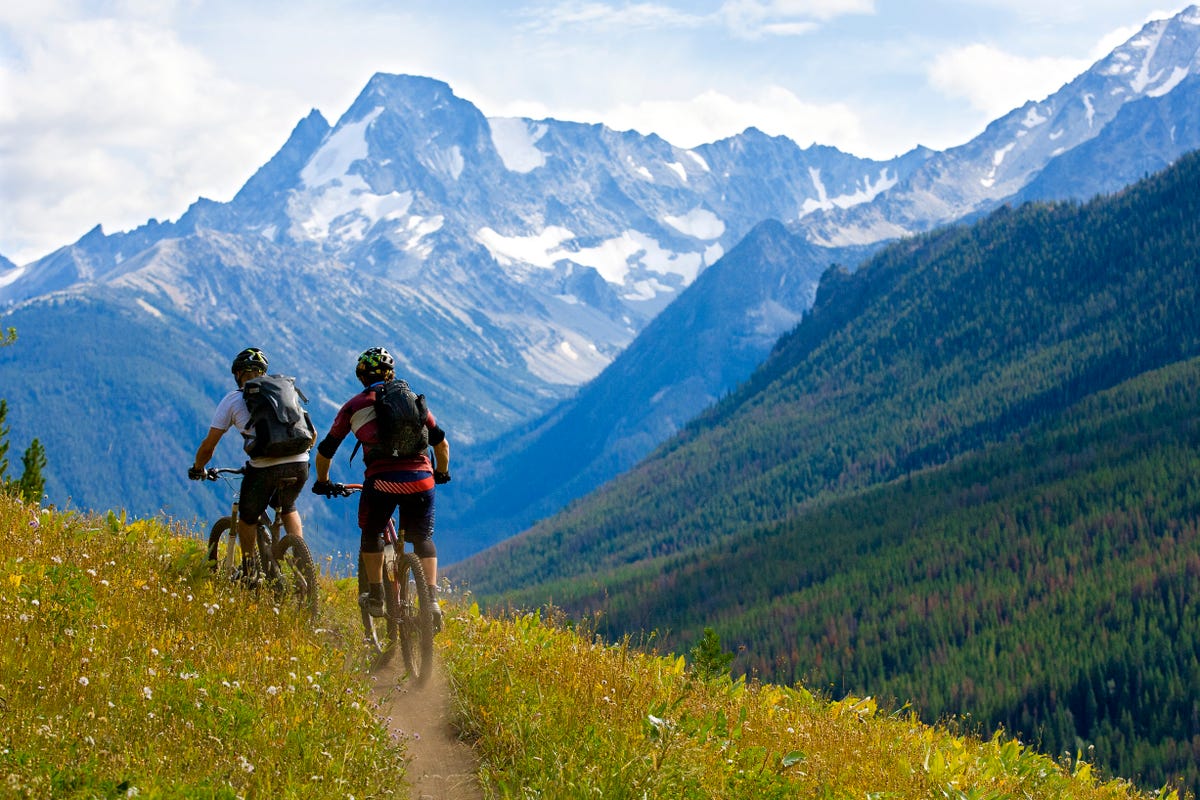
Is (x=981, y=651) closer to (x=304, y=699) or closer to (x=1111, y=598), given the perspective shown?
(x=1111, y=598)

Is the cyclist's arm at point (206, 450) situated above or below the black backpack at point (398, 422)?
above

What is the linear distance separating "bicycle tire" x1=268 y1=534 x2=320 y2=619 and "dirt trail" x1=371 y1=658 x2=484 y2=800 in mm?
1581

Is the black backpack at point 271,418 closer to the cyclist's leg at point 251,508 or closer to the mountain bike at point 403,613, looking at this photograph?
the cyclist's leg at point 251,508

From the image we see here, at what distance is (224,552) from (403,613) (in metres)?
4.38

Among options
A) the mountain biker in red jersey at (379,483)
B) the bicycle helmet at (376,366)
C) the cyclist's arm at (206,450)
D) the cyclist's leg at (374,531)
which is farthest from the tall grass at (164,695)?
the bicycle helmet at (376,366)

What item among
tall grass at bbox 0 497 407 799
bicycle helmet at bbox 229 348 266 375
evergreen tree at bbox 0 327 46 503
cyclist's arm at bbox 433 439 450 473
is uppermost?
evergreen tree at bbox 0 327 46 503

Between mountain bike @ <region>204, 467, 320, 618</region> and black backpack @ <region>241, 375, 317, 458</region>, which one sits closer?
mountain bike @ <region>204, 467, 320, 618</region>

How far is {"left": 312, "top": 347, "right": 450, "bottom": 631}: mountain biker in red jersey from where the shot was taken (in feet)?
45.7

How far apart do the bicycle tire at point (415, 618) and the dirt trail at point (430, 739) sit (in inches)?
8.0

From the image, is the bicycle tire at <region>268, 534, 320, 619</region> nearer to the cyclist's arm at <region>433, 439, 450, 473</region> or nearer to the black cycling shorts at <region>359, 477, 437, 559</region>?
the black cycling shorts at <region>359, 477, 437, 559</region>

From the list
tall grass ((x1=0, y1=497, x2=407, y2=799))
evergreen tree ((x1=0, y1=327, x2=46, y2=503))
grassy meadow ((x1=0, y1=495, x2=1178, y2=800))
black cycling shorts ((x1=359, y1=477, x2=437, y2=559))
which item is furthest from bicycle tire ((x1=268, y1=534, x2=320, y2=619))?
evergreen tree ((x1=0, y1=327, x2=46, y2=503))

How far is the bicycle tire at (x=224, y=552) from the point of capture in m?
15.4

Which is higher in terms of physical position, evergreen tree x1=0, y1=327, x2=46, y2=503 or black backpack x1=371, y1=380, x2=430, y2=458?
evergreen tree x1=0, y1=327, x2=46, y2=503

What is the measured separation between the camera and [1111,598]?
16725 cm
